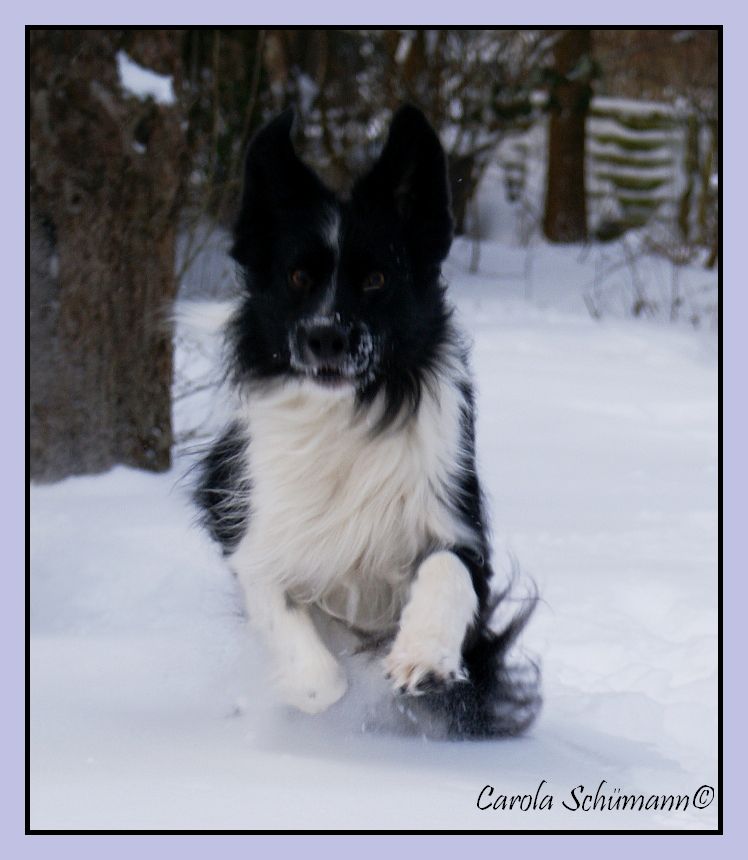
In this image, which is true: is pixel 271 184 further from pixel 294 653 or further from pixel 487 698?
pixel 487 698

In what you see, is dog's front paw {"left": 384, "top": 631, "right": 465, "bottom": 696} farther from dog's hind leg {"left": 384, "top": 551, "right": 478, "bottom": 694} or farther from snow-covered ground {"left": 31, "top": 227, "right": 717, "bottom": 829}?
snow-covered ground {"left": 31, "top": 227, "right": 717, "bottom": 829}

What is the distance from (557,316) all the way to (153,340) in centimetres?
590

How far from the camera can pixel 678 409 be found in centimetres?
930

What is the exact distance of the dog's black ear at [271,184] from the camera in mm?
4055

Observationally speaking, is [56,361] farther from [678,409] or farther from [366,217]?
[678,409]

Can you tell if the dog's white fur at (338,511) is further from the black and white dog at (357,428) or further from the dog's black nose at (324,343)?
the dog's black nose at (324,343)

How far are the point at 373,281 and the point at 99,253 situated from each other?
309cm

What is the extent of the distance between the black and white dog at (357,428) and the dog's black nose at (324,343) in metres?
0.05

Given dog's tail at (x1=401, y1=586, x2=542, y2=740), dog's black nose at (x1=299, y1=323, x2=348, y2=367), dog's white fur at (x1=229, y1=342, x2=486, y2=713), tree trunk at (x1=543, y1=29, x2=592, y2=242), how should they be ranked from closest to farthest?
dog's black nose at (x1=299, y1=323, x2=348, y2=367) < dog's white fur at (x1=229, y1=342, x2=486, y2=713) < dog's tail at (x1=401, y1=586, x2=542, y2=740) < tree trunk at (x1=543, y1=29, x2=592, y2=242)

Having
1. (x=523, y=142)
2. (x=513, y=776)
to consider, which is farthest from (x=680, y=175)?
(x=513, y=776)

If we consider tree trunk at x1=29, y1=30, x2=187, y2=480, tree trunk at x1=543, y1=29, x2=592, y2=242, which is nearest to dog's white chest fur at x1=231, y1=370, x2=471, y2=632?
tree trunk at x1=29, y1=30, x2=187, y2=480

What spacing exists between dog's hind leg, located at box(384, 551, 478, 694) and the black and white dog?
0.02 metres

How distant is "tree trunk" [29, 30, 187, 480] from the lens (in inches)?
250

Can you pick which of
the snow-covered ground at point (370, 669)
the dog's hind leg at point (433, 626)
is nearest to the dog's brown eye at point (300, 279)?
the snow-covered ground at point (370, 669)
